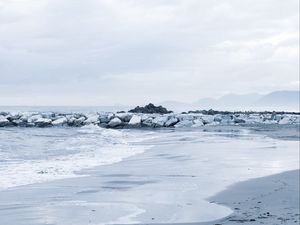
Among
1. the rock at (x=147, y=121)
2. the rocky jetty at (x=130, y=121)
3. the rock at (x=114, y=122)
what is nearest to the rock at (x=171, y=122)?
the rocky jetty at (x=130, y=121)

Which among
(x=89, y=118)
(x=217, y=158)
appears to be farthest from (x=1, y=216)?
(x=89, y=118)

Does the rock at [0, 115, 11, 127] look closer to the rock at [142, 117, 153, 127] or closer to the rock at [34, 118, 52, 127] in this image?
the rock at [34, 118, 52, 127]

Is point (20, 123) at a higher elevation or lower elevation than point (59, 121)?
lower

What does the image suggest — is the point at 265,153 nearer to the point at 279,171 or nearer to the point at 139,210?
the point at 279,171

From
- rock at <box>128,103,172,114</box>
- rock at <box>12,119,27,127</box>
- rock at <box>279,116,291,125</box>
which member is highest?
rock at <box>128,103,172,114</box>

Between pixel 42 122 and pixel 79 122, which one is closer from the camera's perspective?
pixel 42 122

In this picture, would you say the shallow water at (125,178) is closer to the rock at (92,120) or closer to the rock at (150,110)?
the rock at (92,120)

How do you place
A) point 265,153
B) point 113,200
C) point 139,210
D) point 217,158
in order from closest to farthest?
1. point 139,210
2. point 113,200
3. point 217,158
4. point 265,153

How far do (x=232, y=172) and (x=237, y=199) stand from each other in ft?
11.7

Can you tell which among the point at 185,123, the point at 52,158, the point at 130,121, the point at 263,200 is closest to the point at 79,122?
the point at 130,121

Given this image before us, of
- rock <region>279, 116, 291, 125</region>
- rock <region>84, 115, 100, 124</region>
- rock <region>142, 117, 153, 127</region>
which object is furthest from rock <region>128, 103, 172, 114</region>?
Answer: rock <region>279, 116, 291, 125</region>

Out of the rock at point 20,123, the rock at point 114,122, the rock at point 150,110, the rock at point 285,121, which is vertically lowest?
the rock at point 20,123

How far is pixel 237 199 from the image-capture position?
8.93 metres

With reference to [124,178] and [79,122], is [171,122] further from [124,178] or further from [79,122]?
[124,178]
